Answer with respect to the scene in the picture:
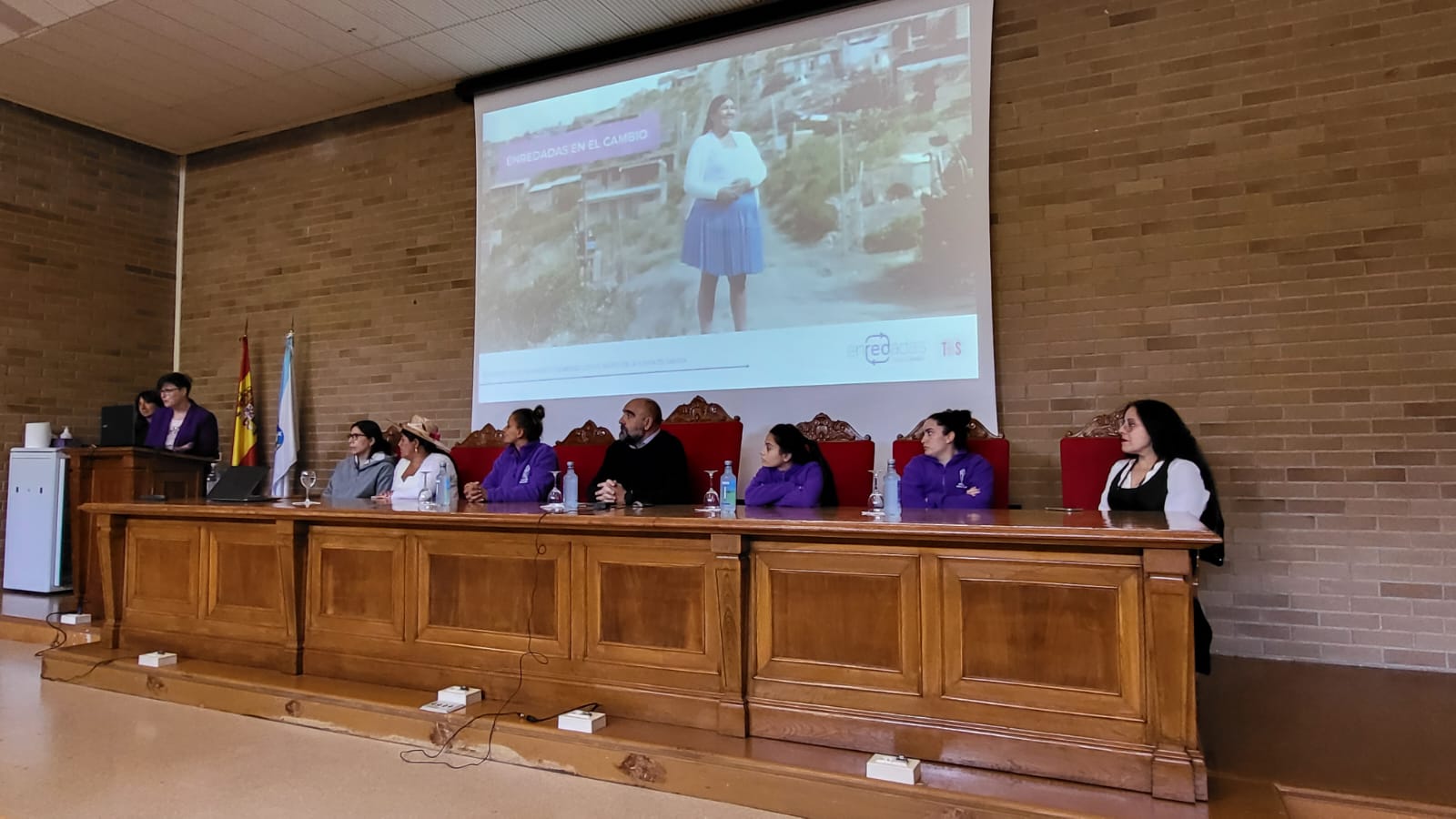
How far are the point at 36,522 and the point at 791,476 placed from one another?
178 inches

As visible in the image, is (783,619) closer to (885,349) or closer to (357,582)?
(357,582)

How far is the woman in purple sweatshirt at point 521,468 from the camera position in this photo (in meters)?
3.74

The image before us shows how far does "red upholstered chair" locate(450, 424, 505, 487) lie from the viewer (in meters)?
4.49

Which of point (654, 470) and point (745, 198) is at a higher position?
point (745, 198)

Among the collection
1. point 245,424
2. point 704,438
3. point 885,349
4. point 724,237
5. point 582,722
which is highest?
point 724,237

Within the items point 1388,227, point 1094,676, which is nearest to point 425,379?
point 1094,676

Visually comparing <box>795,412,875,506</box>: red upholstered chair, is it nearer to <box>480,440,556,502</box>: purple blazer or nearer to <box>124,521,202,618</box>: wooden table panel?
<box>480,440,556,502</box>: purple blazer

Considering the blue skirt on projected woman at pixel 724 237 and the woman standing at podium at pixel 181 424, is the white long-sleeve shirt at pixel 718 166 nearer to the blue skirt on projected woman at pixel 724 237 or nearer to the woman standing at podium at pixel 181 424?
Result: the blue skirt on projected woman at pixel 724 237

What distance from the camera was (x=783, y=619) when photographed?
227 centimetres

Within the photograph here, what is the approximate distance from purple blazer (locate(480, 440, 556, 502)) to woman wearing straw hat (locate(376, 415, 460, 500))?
20 centimetres

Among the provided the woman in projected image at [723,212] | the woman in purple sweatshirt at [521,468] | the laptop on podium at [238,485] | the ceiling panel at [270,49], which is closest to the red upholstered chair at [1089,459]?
the woman in projected image at [723,212]

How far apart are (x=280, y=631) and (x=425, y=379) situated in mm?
2486

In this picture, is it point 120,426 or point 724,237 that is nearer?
point 724,237

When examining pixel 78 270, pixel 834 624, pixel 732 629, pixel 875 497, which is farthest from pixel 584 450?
pixel 78 270
